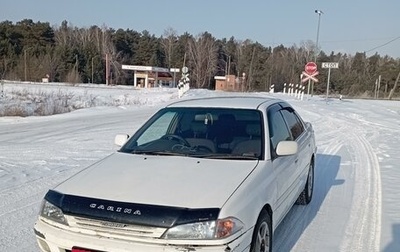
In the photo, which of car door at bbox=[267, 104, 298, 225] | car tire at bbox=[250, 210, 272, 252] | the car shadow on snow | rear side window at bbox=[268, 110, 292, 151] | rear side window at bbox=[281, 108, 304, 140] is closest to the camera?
car tire at bbox=[250, 210, 272, 252]

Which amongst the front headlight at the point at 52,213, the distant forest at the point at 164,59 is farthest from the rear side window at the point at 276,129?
the distant forest at the point at 164,59

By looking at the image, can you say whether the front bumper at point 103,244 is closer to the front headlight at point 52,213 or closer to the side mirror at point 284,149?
the front headlight at point 52,213

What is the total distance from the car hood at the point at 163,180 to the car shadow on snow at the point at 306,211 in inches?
46.6

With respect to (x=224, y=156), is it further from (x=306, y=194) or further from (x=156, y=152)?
(x=306, y=194)

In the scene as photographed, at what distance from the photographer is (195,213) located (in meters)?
2.66

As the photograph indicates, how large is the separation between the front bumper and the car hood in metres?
0.28

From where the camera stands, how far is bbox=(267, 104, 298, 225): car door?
3.75 meters

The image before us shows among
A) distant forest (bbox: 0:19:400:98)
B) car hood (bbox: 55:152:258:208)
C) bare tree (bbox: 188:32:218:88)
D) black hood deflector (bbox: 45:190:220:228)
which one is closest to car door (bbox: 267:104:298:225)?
car hood (bbox: 55:152:258:208)

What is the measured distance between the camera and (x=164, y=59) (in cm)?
8962

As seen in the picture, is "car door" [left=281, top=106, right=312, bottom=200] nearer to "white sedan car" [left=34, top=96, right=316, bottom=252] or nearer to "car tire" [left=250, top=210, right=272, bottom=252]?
"white sedan car" [left=34, top=96, right=316, bottom=252]

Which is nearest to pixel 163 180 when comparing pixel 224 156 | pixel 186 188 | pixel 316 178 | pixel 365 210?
pixel 186 188

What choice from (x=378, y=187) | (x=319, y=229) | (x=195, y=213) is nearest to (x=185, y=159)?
(x=195, y=213)

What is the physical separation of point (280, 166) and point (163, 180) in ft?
4.35

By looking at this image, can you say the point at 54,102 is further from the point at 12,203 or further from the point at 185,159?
the point at 185,159
